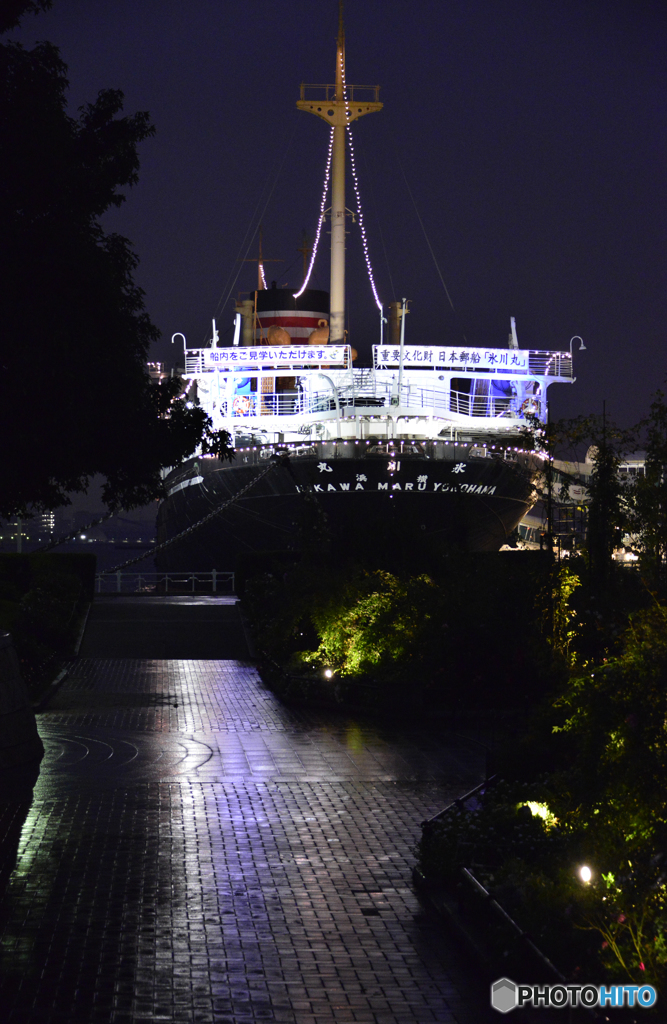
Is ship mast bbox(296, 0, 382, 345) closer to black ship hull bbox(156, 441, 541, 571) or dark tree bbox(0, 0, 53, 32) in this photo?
black ship hull bbox(156, 441, 541, 571)

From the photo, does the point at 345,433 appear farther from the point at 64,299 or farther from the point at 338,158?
the point at 64,299

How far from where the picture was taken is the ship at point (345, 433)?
37.5 meters

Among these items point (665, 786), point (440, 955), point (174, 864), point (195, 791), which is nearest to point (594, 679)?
point (665, 786)

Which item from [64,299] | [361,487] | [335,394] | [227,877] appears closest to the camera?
[227,877]

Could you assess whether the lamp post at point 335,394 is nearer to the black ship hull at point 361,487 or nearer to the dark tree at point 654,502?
the black ship hull at point 361,487

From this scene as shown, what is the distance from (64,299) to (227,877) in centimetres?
574

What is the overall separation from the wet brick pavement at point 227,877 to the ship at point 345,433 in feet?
71.3

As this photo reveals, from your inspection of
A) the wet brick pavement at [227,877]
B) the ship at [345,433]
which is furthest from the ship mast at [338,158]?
the wet brick pavement at [227,877]

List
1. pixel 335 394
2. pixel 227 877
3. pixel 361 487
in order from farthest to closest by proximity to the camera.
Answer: pixel 335 394 → pixel 361 487 → pixel 227 877

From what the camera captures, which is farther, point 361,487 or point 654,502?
point 361,487

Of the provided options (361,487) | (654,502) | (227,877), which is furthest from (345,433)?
(227,877)

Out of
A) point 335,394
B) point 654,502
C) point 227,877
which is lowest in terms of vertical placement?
point 227,877

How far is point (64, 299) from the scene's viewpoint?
11.1m

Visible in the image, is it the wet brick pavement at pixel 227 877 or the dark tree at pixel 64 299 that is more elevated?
the dark tree at pixel 64 299
